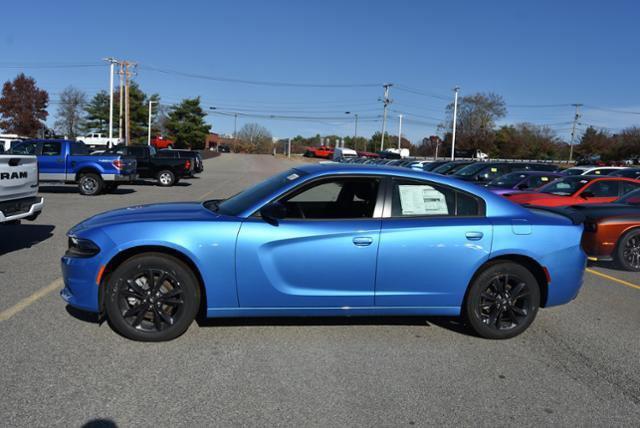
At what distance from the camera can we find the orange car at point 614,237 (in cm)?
802

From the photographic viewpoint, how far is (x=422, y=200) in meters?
4.79

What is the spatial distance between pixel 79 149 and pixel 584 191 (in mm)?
15530

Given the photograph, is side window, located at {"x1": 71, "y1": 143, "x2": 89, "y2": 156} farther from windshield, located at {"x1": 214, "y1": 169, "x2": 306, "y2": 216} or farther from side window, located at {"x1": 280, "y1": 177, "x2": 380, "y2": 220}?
side window, located at {"x1": 280, "y1": 177, "x2": 380, "y2": 220}

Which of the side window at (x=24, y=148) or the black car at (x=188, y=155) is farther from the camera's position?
the black car at (x=188, y=155)

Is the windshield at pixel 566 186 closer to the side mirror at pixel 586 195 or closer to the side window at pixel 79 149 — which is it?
the side mirror at pixel 586 195

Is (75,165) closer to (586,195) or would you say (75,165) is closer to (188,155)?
(188,155)

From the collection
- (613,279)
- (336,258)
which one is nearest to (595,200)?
(613,279)

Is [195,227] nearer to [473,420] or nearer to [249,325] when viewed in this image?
[249,325]

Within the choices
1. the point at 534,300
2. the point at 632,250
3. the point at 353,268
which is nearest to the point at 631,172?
the point at 632,250

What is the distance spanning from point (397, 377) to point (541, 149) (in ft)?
339

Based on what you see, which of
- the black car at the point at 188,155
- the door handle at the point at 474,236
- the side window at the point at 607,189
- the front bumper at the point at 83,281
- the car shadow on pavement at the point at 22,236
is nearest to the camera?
the front bumper at the point at 83,281

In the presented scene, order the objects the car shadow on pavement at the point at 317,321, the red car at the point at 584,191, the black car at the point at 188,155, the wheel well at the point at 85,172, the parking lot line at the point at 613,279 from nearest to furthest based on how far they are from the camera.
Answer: the car shadow on pavement at the point at 317,321 → the parking lot line at the point at 613,279 → the red car at the point at 584,191 → the wheel well at the point at 85,172 → the black car at the point at 188,155

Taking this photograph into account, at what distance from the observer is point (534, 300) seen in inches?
189

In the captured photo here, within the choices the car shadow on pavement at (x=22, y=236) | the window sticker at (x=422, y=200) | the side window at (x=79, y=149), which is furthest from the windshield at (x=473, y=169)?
the window sticker at (x=422, y=200)
